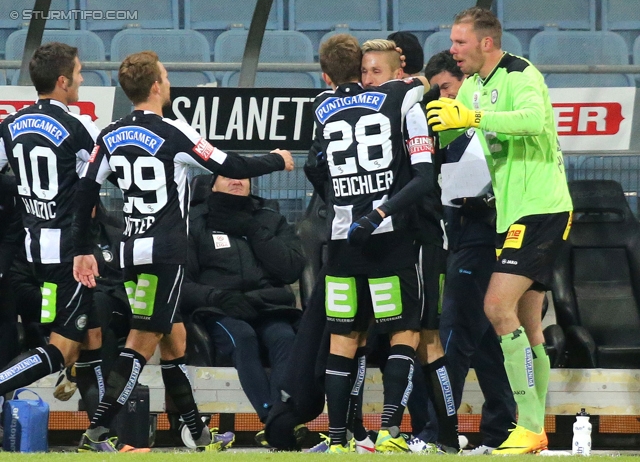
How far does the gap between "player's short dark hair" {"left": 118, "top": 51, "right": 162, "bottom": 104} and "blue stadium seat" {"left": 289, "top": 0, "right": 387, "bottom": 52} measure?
10.1ft

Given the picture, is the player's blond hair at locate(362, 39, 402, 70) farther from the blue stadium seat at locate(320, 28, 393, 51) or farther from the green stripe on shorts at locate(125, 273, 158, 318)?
the blue stadium seat at locate(320, 28, 393, 51)

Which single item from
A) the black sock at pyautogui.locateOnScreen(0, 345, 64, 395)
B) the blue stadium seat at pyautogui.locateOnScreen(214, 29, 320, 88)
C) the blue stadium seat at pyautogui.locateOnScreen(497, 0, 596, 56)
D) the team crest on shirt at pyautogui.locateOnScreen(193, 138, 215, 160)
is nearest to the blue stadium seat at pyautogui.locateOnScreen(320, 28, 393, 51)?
the blue stadium seat at pyautogui.locateOnScreen(214, 29, 320, 88)

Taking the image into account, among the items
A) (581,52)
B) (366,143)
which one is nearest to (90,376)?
(366,143)

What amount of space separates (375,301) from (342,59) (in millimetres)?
1070

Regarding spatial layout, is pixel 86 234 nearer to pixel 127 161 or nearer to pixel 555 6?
pixel 127 161

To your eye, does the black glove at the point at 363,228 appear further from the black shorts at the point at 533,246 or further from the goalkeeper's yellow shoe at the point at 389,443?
the goalkeeper's yellow shoe at the point at 389,443

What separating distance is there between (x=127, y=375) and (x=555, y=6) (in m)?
4.49

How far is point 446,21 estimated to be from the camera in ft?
26.1

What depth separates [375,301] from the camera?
489 cm

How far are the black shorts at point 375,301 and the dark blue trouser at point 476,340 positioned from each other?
2.11 ft

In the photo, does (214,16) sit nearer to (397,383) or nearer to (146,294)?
(146,294)

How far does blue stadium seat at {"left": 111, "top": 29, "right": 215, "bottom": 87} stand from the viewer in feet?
25.8

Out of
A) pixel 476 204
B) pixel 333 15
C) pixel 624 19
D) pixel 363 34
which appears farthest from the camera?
pixel 333 15

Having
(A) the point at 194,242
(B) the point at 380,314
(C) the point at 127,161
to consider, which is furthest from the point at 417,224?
(A) the point at 194,242
